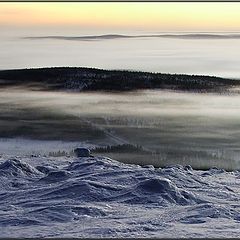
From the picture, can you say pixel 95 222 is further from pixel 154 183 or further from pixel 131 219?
pixel 154 183

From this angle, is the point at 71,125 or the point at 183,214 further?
the point at 71,125

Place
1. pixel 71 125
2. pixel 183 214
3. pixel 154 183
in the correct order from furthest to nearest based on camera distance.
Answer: pixel 71 125 < pixel 154 183 < pixel 183 214

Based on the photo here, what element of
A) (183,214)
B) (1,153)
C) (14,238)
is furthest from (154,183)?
(1,153)

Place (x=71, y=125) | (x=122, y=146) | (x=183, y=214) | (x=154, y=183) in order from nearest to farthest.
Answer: (x=183, y=214) < (x=154, y=183) < (x=122, y=146) < (x=71, y=125)

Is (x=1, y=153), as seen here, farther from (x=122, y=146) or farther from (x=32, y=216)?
(x=32, y=216)

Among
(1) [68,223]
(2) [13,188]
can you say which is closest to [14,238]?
(1) [68,223]

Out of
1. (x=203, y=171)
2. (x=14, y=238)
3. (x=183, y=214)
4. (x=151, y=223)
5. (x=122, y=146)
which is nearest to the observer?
(x=14, y=238)
